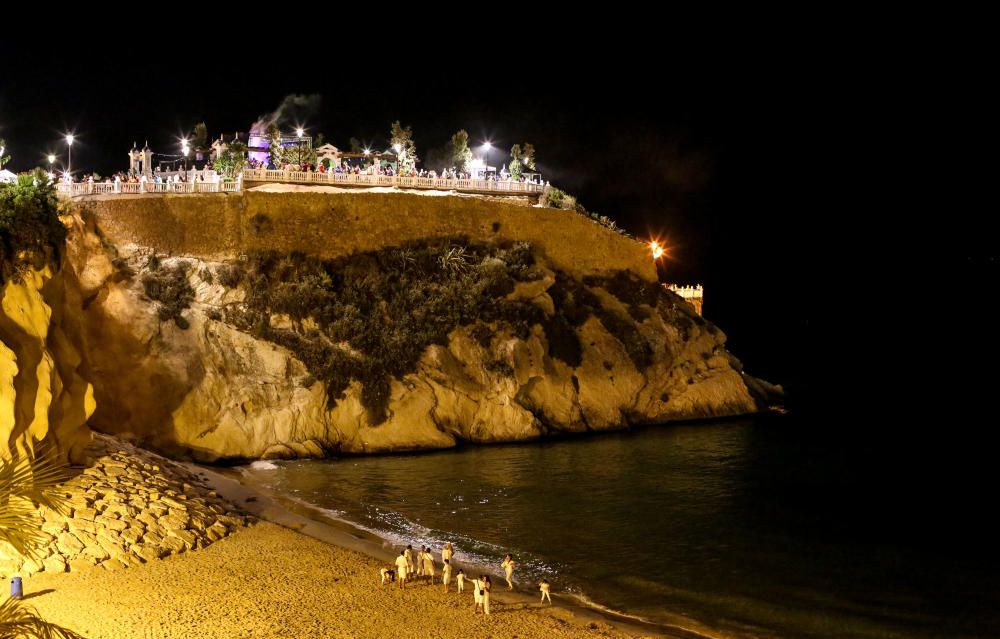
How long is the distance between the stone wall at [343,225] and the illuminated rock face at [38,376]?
34.8 feet

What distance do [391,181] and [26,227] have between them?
17954 mm

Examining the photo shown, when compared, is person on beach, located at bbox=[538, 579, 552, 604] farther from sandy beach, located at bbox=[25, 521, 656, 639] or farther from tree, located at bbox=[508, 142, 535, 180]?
tree, located at bbox=[508, 142, 535, 180]

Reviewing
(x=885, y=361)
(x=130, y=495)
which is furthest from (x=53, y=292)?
(x=885, y=361)

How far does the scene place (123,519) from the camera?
1433cm

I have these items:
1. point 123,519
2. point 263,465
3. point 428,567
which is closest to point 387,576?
point 428,567

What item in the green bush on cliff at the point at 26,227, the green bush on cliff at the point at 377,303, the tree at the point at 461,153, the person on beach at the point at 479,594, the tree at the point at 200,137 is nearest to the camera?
the person on beach at the point at 479,594

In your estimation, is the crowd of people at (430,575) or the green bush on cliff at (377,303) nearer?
the crowd of people at (430,575)

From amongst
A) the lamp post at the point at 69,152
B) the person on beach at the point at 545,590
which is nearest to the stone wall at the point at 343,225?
the lamp post at the point at 69,152

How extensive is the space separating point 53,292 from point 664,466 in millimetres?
16052

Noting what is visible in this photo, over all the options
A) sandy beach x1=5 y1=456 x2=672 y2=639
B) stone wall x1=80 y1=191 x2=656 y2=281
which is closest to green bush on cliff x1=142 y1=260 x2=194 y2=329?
stone wall x1=80 y1=191 x2=656 y2=281

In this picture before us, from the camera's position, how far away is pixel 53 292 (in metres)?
15.8

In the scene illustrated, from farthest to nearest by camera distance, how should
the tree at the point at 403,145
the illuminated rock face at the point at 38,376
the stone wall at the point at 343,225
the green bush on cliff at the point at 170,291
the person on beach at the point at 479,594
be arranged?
Result: the tree at the point at 403,145, the stone wall at the point at 343,225, the green bush on cliff at the point at 170,291, the illuminated rock face at the point at 38,376, the person on beach at the point at 479,594

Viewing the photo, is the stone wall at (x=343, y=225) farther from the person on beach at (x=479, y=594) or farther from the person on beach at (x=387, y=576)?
the person on beach at (x=479, y=594)

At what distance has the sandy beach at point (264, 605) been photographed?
11227mm
